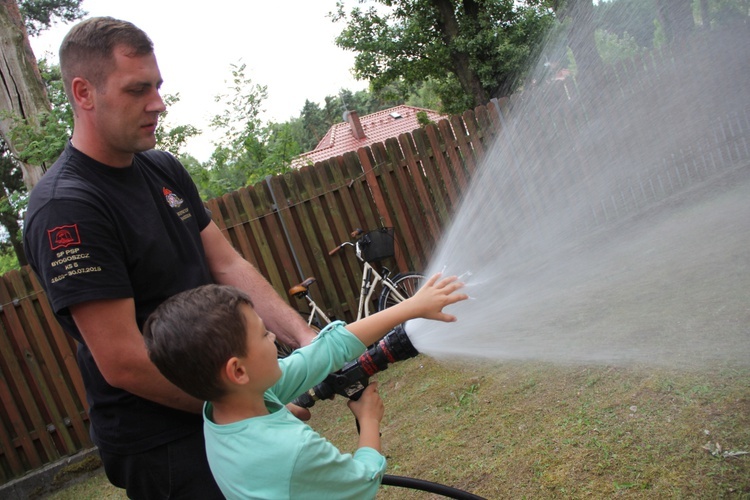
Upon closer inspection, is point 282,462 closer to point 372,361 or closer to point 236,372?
point 236,372

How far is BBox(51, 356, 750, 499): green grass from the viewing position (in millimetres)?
3090

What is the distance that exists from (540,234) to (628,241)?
3.33ft

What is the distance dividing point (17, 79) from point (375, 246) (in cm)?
423

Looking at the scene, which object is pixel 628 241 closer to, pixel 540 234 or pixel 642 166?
pixel 540 234

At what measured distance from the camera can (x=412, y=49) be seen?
1756cm

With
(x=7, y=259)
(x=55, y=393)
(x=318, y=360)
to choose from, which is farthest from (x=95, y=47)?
(x=7, y=259)

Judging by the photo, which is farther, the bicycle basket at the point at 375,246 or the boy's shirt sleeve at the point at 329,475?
the bicycle basket at the point at 375,246

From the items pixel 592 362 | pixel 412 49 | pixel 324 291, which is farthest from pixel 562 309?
pixel 412 49

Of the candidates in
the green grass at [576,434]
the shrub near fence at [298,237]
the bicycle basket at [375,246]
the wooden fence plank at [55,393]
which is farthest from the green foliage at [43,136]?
the green grass at [576,434]

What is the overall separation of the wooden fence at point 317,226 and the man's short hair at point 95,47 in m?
5.23

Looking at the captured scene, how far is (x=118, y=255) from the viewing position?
1794 millimetres

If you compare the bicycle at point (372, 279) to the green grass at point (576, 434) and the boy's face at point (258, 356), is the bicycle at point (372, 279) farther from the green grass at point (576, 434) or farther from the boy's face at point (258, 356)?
the boy's face at point (258, 356)

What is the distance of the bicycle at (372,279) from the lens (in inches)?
273

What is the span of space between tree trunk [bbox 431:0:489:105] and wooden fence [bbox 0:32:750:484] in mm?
9173
